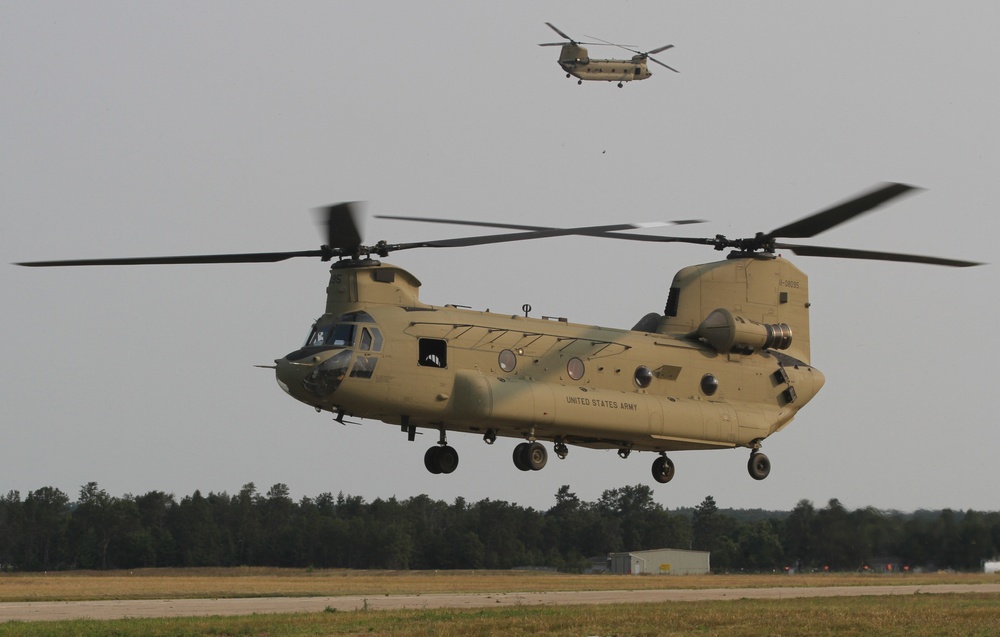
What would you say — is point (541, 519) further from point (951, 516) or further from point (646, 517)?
point (951, 516)

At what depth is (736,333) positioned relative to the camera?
33.9m

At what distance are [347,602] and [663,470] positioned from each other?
9156 mm

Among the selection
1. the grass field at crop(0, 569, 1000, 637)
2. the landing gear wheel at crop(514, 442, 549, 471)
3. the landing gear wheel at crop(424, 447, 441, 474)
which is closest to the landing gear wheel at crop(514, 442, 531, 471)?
the landing gear wheel at crop(514, 442, 549, 471)

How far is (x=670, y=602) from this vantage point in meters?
33.9

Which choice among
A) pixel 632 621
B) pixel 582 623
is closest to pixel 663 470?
pixel 632 621

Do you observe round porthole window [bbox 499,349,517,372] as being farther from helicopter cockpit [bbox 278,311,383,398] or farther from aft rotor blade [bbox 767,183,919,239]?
aft rotor blade [bbox 767,183,919,239]

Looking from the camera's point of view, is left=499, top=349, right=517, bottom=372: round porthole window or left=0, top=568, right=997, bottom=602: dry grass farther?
left=0, top=568, right=997, bottom=602: dry grass

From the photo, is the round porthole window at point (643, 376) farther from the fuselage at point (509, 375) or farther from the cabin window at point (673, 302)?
the cabin window at point (673, 302)

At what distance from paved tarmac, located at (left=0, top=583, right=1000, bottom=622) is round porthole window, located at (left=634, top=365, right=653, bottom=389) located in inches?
243

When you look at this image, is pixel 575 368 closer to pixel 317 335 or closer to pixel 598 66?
pixel 317 335

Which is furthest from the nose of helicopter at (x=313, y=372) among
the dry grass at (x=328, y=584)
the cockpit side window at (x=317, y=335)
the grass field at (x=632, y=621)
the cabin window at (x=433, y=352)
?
the dry grass at (x=328, y=584)

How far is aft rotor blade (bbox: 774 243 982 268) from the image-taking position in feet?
107

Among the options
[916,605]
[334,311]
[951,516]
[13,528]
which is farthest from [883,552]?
[13,528]

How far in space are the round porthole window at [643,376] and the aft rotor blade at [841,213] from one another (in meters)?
5.64
